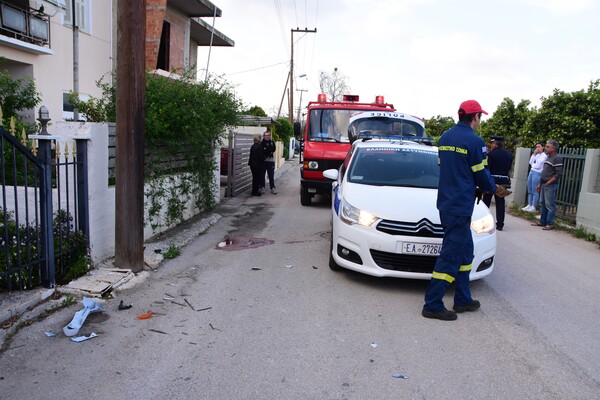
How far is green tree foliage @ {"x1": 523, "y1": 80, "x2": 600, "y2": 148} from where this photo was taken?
13750 mm

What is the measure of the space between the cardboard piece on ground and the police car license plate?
3.18 m

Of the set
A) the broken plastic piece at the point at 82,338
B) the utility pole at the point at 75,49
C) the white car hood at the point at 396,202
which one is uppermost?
the utility pole at the point at 75,49

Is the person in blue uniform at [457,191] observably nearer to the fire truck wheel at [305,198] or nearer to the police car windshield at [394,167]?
the police car windshield at [394,167]

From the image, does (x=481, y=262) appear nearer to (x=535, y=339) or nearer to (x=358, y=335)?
(x=535, y=339)

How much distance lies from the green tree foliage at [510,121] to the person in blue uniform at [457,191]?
14.0m

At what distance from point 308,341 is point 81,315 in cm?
205

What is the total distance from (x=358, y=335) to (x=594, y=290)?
3.61 metres

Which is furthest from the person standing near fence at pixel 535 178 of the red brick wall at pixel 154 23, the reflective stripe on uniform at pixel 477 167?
the red brick wall at pixel 154 23

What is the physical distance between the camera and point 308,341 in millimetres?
4145

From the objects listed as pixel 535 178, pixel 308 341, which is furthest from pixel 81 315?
pixel 535 178

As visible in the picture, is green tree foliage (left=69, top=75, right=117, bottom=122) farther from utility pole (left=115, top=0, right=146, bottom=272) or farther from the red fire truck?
the red fire truck

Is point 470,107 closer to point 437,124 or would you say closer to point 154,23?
point 154,23

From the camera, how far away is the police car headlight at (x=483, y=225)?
5.48 meters

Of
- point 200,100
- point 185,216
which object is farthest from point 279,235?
point 200,100
